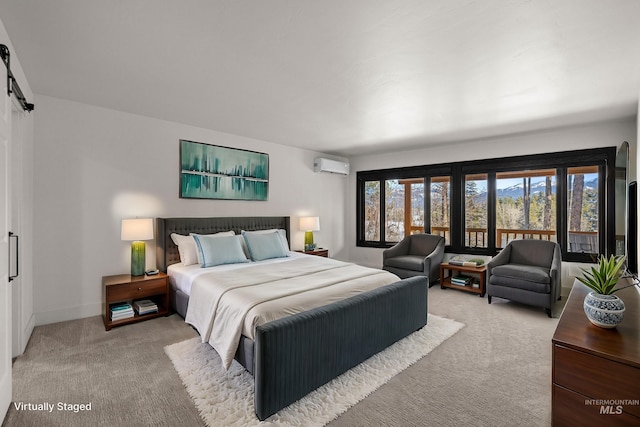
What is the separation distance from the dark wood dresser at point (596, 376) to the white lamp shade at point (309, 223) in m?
4.17

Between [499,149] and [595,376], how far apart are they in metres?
4.28

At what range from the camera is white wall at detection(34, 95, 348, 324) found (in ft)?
10.7

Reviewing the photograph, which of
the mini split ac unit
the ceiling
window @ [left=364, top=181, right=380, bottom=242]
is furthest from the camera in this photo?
window @ [left=364, top=181, right=380, bottom=242]

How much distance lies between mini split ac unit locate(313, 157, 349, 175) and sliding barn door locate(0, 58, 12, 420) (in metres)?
4.43

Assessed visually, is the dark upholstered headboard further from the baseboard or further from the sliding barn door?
the sliding barn door

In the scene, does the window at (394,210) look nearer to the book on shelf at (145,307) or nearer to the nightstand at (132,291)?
the nightstand at (132,291)

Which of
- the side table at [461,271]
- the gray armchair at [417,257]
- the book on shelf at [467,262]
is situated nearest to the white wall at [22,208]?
the gray armchair at [417,257]

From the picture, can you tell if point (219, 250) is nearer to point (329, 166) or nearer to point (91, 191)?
point (91, 191)

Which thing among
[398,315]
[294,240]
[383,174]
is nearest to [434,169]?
[383,174]

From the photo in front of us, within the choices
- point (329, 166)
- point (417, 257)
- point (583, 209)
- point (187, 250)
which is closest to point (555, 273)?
point (583, 209)

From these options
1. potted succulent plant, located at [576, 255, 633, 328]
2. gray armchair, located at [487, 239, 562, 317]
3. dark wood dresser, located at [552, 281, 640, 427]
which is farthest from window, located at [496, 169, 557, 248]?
dark wood dresser, located at [552, 281, 640, 427]

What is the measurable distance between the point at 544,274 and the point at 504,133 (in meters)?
2.18

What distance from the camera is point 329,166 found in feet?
19.8

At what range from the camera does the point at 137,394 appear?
210 centimetres
